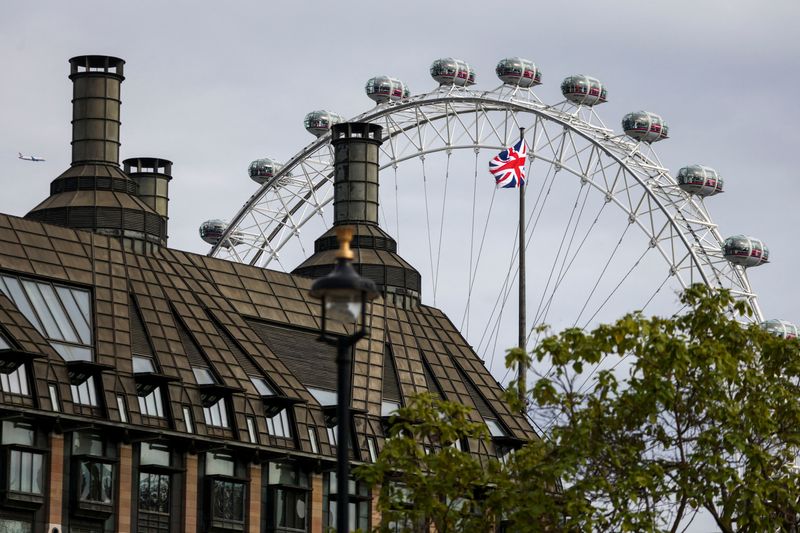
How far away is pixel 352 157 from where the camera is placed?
11475 cm

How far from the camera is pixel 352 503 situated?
94.9 m

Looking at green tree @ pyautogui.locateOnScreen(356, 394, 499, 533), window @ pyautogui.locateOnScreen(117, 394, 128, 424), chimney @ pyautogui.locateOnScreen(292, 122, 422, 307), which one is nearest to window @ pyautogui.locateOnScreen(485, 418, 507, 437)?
chimney @ pyautogui.locateOnScreen(292, 122, 422, 307)

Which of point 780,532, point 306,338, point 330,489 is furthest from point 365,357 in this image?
point 780,532

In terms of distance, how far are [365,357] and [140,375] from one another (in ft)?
57.2

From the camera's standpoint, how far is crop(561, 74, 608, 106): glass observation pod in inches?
5202

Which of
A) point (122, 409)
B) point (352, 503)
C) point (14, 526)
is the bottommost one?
point (14, 526)

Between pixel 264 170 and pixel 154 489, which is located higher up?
pixel 264 170

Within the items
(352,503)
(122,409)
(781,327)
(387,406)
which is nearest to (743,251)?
(781,327)

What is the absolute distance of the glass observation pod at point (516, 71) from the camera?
133 m

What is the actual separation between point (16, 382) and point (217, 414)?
10.7 m

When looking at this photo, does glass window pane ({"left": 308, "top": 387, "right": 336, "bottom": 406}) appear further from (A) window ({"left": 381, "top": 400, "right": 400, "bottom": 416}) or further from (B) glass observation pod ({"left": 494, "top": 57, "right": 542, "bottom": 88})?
(B) glass observation pod ({"left": 494, "top": 57, "right": 542, "bottom": 88})

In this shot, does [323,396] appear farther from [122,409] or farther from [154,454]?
[122,409]

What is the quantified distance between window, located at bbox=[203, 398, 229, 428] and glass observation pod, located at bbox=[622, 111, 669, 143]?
48497 mm

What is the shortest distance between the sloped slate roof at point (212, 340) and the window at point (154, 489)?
4.04ft
